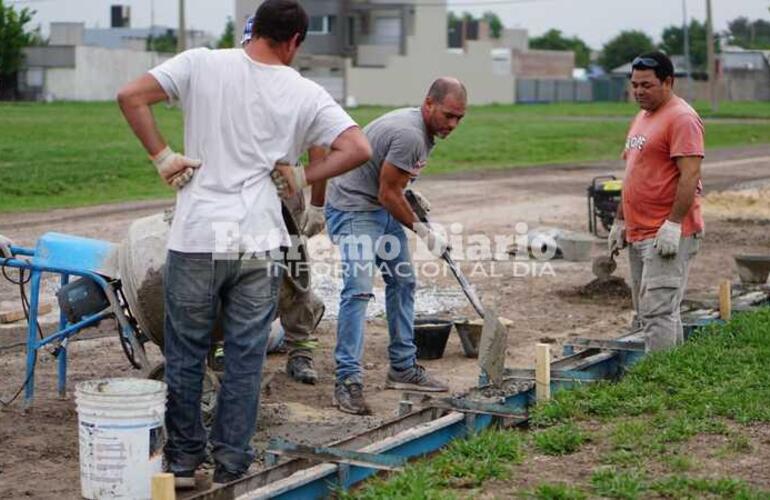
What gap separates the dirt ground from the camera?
6.98m

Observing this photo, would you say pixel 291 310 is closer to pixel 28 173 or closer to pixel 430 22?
pixel 28 173

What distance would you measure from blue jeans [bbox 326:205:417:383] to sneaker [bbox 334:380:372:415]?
0.04 metres

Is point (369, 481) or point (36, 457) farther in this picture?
point (36, 457)

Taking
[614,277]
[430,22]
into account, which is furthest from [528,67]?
[614,277]

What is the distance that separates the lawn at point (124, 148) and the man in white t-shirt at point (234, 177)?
1270 centimetres

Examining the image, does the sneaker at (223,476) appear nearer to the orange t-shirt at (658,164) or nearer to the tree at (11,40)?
the orange t-shirt at (658,164)

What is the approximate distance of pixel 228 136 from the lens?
217 inches

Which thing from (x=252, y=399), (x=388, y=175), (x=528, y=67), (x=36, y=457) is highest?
(x=528, y=67)

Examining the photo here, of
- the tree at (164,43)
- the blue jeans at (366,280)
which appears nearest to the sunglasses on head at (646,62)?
the blue jeans at (366,280)

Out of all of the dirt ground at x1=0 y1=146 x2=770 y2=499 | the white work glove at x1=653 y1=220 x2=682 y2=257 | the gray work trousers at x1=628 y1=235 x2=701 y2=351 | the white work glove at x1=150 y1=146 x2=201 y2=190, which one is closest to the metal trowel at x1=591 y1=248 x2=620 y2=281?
the dirt ground at x1=0 y1=146 x2=770 y2=499

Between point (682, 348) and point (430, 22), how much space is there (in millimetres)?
74357

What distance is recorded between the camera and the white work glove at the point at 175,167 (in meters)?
5.47

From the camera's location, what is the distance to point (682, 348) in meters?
8.23

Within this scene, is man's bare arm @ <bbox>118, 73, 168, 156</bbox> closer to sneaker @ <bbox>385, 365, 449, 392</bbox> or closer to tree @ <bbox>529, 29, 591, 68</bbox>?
sneaker @ <bbox>385, 365, 449, 392</bbox>
